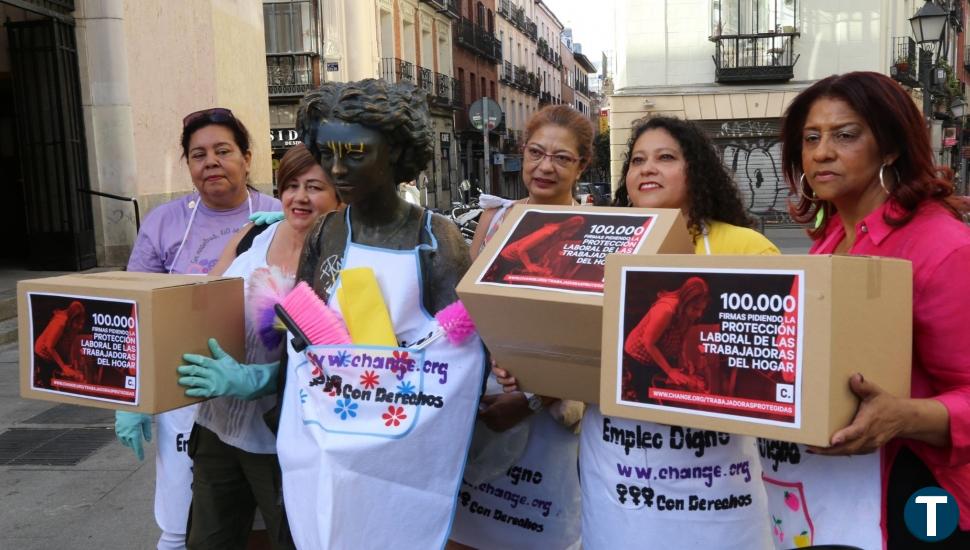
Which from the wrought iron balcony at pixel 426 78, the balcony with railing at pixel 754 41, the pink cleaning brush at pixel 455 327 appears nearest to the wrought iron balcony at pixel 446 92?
the wrought iron balcony at pixel 426 78

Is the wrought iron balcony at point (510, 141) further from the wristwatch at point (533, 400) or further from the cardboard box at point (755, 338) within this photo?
the cardboard box at point (755, 338)

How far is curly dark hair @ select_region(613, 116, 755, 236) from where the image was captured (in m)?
2.32

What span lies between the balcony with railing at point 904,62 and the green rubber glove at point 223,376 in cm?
2131

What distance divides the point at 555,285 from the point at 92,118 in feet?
33.8

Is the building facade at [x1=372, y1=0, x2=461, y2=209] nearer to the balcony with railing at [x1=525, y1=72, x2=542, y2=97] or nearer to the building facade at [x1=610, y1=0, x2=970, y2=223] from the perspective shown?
the building facade at [x1=610, y1=0, x2=970, y2=223]

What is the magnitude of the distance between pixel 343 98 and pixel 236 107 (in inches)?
496

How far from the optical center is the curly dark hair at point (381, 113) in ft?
6.40

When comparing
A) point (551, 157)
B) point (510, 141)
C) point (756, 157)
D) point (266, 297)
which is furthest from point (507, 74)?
point (266, 297)

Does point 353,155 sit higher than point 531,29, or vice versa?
point 531,29

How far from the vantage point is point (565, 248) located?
182 cm

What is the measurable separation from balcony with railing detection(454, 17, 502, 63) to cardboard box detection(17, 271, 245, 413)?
1405 inches

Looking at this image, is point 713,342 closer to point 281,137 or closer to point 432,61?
point 281,137

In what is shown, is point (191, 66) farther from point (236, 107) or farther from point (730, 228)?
point (730, 228)

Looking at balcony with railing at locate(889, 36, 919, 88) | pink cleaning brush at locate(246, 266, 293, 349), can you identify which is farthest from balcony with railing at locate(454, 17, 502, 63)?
pink cleaning brush at locate(246, 266, 293, 349)
